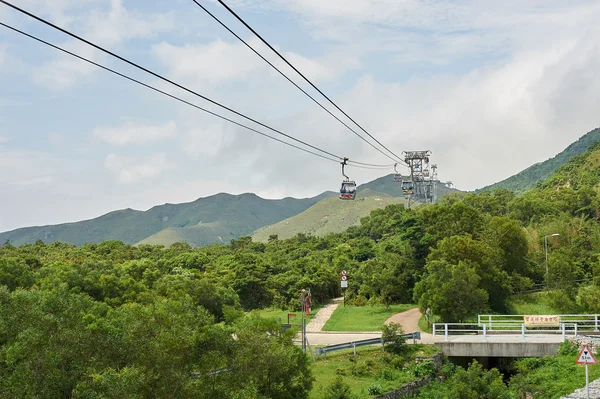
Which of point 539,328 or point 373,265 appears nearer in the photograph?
point 539,328

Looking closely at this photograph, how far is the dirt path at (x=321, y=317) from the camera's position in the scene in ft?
119

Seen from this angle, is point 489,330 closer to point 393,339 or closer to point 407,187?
point 393,339

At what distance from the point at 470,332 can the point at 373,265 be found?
1509 centimetres

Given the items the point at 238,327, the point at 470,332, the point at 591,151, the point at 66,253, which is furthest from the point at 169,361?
the point at 591,151

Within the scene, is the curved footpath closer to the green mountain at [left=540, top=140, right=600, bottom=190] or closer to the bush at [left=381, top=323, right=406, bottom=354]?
the bush at [left=381, top=323, right=406, bottom=354]

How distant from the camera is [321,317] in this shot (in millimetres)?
40094

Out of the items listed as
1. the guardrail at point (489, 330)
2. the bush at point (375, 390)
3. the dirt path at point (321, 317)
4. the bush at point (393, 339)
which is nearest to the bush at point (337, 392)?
the bush at point (375, 390)

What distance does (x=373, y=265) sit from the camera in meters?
44.9

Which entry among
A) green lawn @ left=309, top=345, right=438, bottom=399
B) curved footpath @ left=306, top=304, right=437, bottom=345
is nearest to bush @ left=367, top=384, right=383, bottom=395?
green lawn @ left=309, top=345, right=438, bottom=399

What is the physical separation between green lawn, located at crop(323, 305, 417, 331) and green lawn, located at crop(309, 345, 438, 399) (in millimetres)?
7908

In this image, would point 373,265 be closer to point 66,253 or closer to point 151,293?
point 151,293

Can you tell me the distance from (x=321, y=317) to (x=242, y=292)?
9243 mm

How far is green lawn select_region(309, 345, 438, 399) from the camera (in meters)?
22.1

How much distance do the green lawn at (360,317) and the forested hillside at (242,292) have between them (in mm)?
1473
